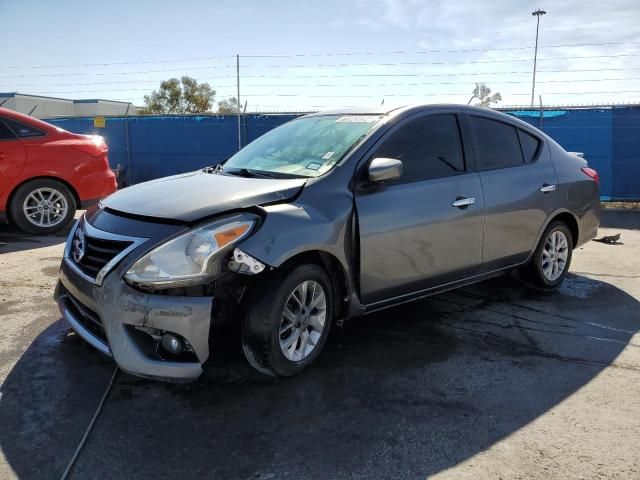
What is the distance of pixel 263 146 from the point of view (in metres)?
4.54

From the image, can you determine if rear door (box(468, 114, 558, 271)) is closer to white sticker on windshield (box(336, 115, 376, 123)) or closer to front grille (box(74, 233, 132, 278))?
white sticker on windshield (box(336, 115, 376, 123))

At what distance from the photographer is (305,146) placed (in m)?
4.13

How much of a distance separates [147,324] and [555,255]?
12.9 ft

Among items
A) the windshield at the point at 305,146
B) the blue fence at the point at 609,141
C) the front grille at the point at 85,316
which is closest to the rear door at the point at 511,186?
the windshield at the point at 305,146

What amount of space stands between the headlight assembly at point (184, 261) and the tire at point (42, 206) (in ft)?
16.8

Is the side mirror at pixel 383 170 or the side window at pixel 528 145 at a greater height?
the side window at pixel 528 145

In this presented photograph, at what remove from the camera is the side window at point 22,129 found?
7.25m

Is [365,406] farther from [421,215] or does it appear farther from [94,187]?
[94,187]

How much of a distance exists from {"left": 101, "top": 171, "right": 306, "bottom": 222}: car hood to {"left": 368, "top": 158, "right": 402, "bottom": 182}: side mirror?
0.44 metres

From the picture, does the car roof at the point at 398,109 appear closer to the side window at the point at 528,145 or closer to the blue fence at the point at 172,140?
the side window at the point at 528,145

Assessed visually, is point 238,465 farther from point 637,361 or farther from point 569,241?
point 569,241

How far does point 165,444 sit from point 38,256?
14.1 ft

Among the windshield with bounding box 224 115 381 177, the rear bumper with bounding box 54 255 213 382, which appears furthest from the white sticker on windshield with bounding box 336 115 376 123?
the rear bumper with bounding box 54 255 213 382

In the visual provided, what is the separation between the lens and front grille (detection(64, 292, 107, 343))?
3.19m
